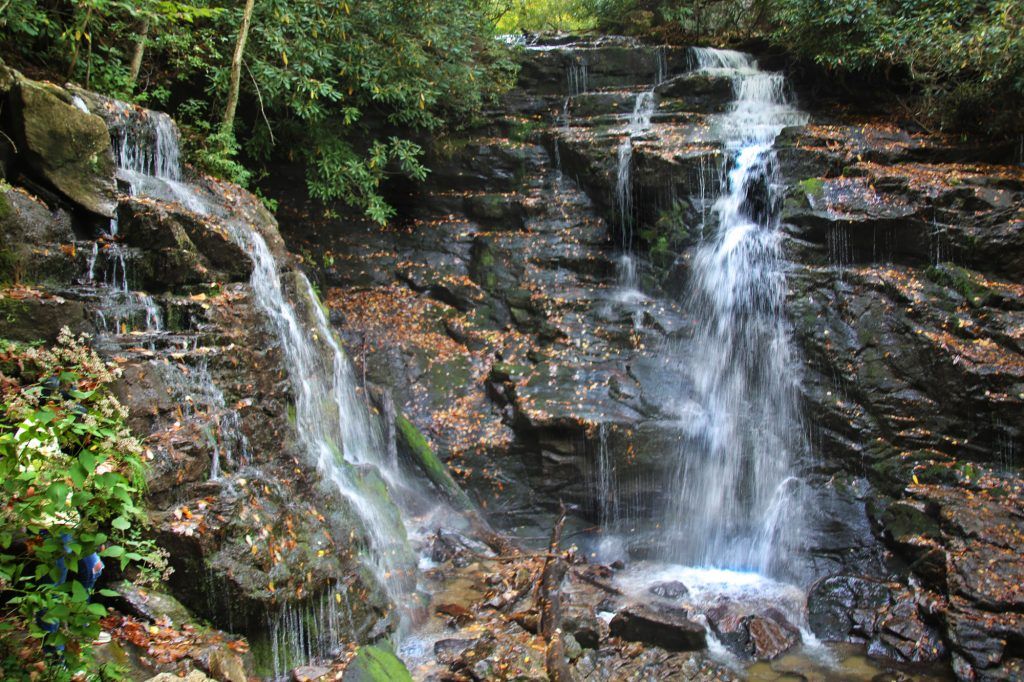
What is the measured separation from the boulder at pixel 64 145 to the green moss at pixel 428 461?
4701 mm

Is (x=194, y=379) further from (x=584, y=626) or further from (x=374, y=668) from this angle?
(x=584, y=626)

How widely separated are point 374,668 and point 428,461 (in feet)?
14.5

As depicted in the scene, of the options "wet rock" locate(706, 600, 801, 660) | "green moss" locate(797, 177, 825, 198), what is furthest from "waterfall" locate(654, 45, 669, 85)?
"wet rock" locate(706, 600, 801, 660)

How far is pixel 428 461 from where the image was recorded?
927 cm

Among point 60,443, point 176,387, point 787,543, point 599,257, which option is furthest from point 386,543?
point 599,257

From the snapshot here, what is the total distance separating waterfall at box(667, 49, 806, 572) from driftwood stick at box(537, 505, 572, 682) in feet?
6.60

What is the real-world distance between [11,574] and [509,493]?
7.02 meters

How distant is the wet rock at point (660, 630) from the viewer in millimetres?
6641

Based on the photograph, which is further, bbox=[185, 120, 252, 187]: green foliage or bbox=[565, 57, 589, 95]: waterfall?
bbox=[565, 57, 589, 95]: waterfall

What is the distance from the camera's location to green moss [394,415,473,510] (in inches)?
360

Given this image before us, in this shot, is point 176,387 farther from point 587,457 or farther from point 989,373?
point 989,373

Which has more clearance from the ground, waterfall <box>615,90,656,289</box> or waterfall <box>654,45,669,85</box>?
waterfall <box>654,45,669,85</box>

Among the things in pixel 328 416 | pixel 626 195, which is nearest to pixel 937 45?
pixel 626 195

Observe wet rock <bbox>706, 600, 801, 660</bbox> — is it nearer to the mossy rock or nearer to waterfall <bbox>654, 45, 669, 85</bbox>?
the mossy rock
